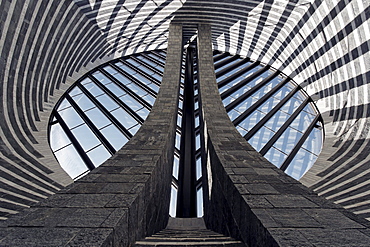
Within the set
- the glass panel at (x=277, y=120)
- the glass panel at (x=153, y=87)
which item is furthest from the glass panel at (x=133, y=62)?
the glass panel at (x=277, y=120)

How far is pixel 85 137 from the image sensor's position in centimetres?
1109

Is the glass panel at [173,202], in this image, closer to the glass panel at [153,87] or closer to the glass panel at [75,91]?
the glass panel at [153,87]

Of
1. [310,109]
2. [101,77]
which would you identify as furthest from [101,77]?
[310,109]

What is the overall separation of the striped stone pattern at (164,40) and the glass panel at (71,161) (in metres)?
0.62

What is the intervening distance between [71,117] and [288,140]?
12.2 meters

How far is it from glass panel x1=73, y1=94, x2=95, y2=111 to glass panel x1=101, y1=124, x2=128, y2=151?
9.24ft

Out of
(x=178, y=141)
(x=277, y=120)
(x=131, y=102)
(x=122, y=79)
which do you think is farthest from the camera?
(x=122, y=79)

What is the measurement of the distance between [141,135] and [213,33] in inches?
645

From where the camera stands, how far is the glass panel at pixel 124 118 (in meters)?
12.4

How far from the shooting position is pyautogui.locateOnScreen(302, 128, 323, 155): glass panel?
41.3 ft

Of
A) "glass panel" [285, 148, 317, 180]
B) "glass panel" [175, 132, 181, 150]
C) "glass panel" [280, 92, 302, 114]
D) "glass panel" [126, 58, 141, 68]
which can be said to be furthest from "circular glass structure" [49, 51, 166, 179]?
"glass panel" [280, 92, 302, 114]

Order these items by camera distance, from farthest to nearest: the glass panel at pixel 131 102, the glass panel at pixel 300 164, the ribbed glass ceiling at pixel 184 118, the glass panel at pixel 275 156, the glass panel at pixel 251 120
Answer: the glass panel at pixel 131 102 → the glass panel at pixel 251 120 → the glass panel at pixel 275 156 → the glass panel at pixel 300 164 → the ribbed glass ceiling at pixel 184 118

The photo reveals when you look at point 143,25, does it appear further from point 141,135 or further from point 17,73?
point 141,135

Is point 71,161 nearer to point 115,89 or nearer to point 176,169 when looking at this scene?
point 176,169
